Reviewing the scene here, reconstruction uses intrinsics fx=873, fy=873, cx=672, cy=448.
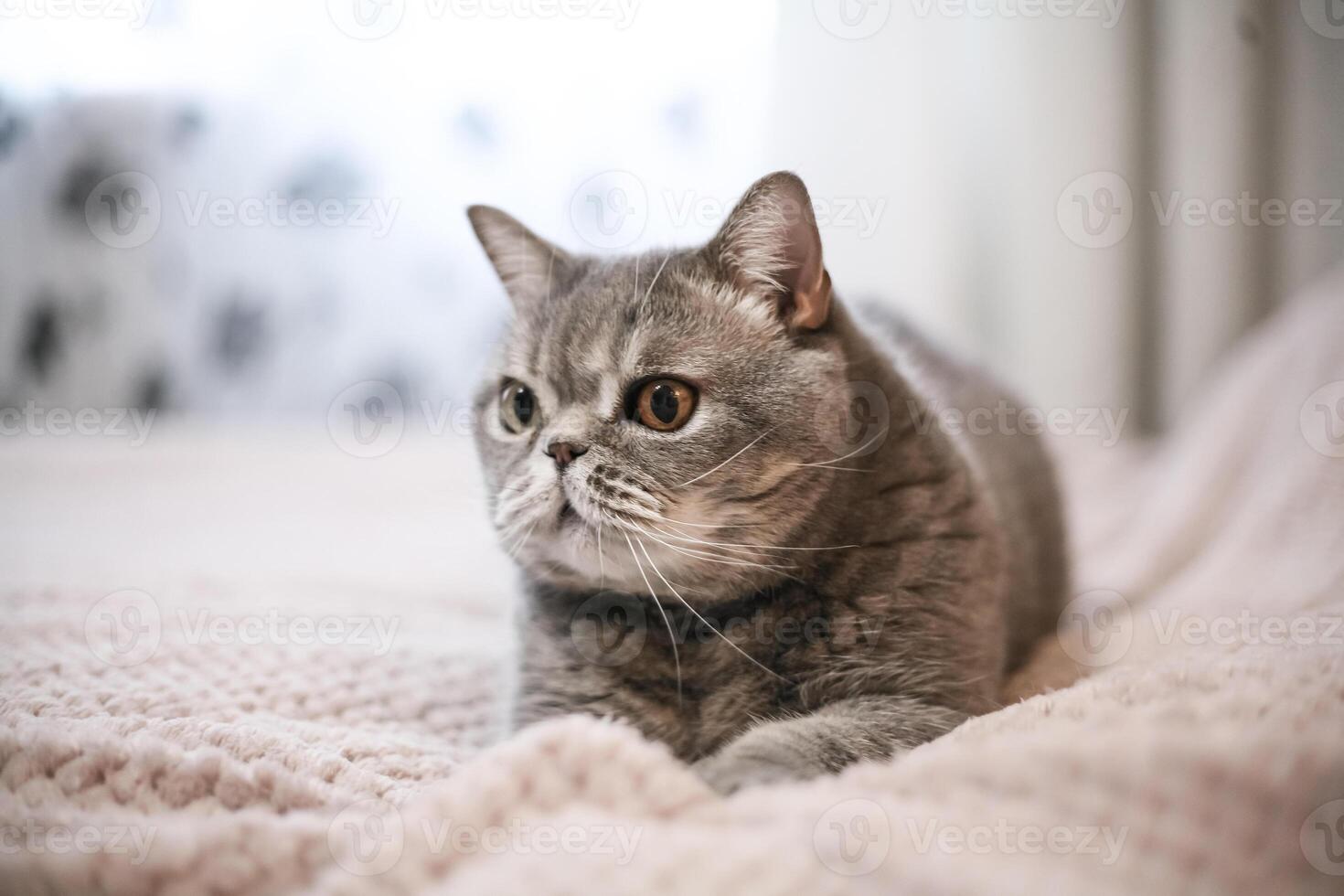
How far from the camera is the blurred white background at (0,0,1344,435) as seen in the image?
2.13m

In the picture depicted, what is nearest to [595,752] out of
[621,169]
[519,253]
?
[519,253]

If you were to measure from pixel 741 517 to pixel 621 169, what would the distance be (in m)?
1.31

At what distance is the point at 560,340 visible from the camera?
3.87 ft

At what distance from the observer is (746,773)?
0.87 metres

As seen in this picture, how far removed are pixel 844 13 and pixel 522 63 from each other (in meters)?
0.93

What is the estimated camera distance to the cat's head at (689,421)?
1.03m

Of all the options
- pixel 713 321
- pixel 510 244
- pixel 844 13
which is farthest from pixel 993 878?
pixel 844 13

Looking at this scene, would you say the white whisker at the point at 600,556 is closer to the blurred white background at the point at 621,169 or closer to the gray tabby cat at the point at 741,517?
the gray tabby cat at the point at 741,517

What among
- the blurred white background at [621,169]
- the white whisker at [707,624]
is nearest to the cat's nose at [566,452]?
the white whisker at [707,624]

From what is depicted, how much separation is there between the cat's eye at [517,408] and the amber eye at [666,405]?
194 millimetres

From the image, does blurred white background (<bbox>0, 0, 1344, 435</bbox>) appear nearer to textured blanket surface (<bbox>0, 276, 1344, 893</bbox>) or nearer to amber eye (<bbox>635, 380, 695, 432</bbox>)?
amber eye (<bbox>635, 380, 695, 432</bbox>)

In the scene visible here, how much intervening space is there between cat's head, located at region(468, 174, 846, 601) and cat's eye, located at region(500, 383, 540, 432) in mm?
13

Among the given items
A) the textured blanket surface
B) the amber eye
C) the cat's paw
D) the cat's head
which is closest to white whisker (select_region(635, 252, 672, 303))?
the cat's head

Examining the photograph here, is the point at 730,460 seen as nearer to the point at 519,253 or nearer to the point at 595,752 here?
the point at 595,752
